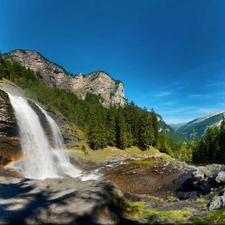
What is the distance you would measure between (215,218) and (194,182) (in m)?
22.3

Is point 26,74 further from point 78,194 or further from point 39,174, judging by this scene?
point 78,194

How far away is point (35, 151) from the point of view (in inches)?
1545

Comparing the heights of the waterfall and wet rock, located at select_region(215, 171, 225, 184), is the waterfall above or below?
above

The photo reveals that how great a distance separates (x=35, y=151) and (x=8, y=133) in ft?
22.9

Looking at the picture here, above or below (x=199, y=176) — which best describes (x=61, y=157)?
above

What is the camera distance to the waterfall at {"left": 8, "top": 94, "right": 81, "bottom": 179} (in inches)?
1408

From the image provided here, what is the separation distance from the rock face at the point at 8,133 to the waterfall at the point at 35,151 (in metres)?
1.29

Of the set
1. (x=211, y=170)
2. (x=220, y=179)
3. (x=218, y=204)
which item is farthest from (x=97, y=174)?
(x=218, y=204)

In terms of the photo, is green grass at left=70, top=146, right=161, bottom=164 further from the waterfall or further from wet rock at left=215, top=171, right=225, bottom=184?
wet rock at left=215, top=171, right=225, bottom=184

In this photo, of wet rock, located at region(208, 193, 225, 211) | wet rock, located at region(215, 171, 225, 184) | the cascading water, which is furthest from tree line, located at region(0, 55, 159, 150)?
wet rock, located at region(208, 193, 225, 211)

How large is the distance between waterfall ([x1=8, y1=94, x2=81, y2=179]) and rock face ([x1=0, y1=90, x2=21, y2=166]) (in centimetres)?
129

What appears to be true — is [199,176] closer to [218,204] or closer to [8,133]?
[218,204]

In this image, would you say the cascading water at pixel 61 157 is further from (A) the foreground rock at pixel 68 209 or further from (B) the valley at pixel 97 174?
(A) the foreground rock at pixel 68 209

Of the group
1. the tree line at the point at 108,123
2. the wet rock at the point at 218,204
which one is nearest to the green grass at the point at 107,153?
the tree line at the point at 108,123
